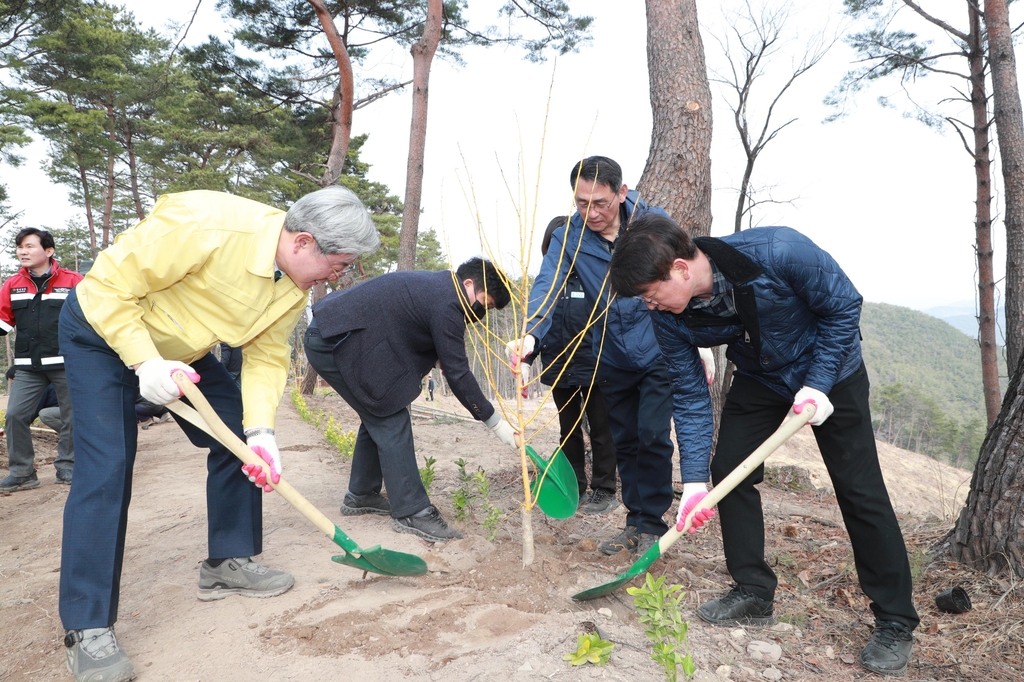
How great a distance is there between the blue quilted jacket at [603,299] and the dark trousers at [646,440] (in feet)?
0.34

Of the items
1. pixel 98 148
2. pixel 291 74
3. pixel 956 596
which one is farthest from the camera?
pixel 98 148

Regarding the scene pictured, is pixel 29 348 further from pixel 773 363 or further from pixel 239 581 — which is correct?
pixel 773 363

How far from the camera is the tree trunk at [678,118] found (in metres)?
4.83

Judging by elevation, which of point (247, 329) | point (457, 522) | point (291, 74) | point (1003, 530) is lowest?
point (457, 522)

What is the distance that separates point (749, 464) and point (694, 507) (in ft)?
0.85

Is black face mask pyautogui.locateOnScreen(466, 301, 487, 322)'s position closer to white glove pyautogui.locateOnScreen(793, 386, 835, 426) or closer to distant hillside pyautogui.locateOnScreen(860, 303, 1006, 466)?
white glove pyautogui.locateOnScreen(793, 386, 835, 426)

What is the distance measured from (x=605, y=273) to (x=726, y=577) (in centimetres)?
159

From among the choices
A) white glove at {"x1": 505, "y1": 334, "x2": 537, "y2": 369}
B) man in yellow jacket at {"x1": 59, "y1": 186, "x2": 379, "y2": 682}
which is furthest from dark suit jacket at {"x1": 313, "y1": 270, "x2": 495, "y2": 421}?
man in yellow jacket at {"x1": 59, "y1": 186, "x2": 379, "y2": 682}

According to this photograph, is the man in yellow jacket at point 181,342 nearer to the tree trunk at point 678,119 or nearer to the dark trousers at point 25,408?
the tree trunk at point 678,119

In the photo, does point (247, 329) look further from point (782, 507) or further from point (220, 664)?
point (782, 507)

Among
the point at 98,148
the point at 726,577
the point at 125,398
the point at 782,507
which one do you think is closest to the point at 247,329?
the point at 125,398

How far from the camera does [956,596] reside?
2.71 m

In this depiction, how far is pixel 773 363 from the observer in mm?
2352

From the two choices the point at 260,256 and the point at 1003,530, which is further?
the point at 1003,530
